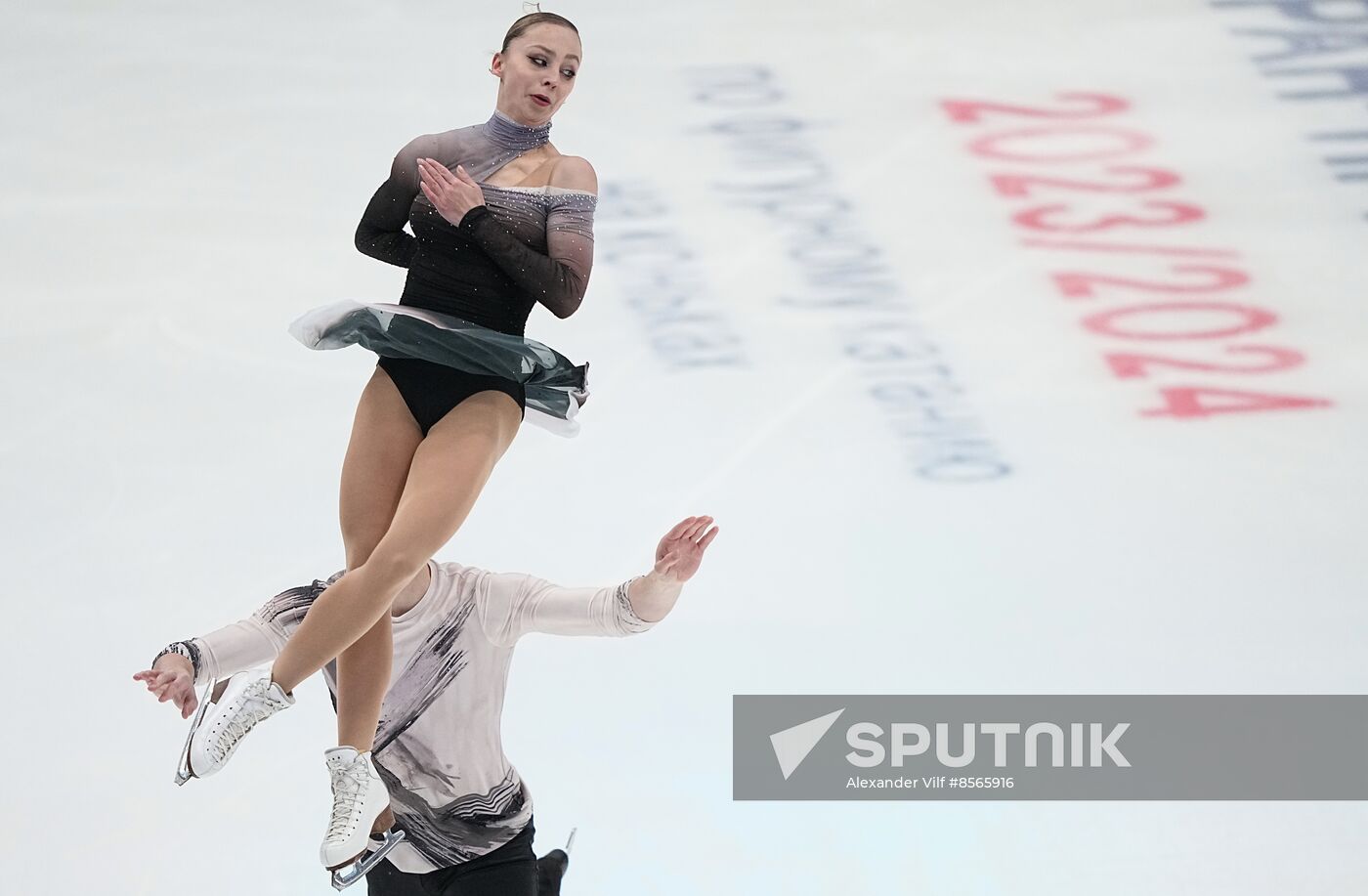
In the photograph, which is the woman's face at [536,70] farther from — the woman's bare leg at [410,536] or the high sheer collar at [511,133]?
the woman's bare leg at [410,536]

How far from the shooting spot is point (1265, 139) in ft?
28.5

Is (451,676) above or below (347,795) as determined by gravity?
above

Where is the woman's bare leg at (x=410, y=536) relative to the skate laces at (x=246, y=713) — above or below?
above

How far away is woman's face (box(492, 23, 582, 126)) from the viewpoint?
411cm

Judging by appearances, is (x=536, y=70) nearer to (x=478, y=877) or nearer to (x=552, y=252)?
(x=552, y=252)

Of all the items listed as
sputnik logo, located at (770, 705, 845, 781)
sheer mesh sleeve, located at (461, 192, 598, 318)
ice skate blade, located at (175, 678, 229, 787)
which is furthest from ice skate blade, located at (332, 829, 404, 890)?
sputnik logo, located at (770, 705, 845, 781)

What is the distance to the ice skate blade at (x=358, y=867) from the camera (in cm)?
396

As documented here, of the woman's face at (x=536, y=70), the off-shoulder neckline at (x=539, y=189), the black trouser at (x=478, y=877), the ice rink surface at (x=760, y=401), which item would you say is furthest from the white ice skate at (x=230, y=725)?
the ice rink surface at (x=760, y=401)

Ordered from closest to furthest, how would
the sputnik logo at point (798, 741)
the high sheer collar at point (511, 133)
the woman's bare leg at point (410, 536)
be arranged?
1. the woman's bare leg at point (410, 536)
2. the high sheer collar at point (511, 133)
3. the sputnik logo at point (798, 741)

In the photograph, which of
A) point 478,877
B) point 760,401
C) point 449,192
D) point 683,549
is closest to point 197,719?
point 478,877

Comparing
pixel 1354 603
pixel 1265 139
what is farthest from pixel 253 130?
pixel 1354 603

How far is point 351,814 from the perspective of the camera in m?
3.98

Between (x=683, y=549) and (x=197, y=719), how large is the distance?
37.2 inches

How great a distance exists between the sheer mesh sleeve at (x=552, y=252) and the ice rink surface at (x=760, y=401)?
1745mm
